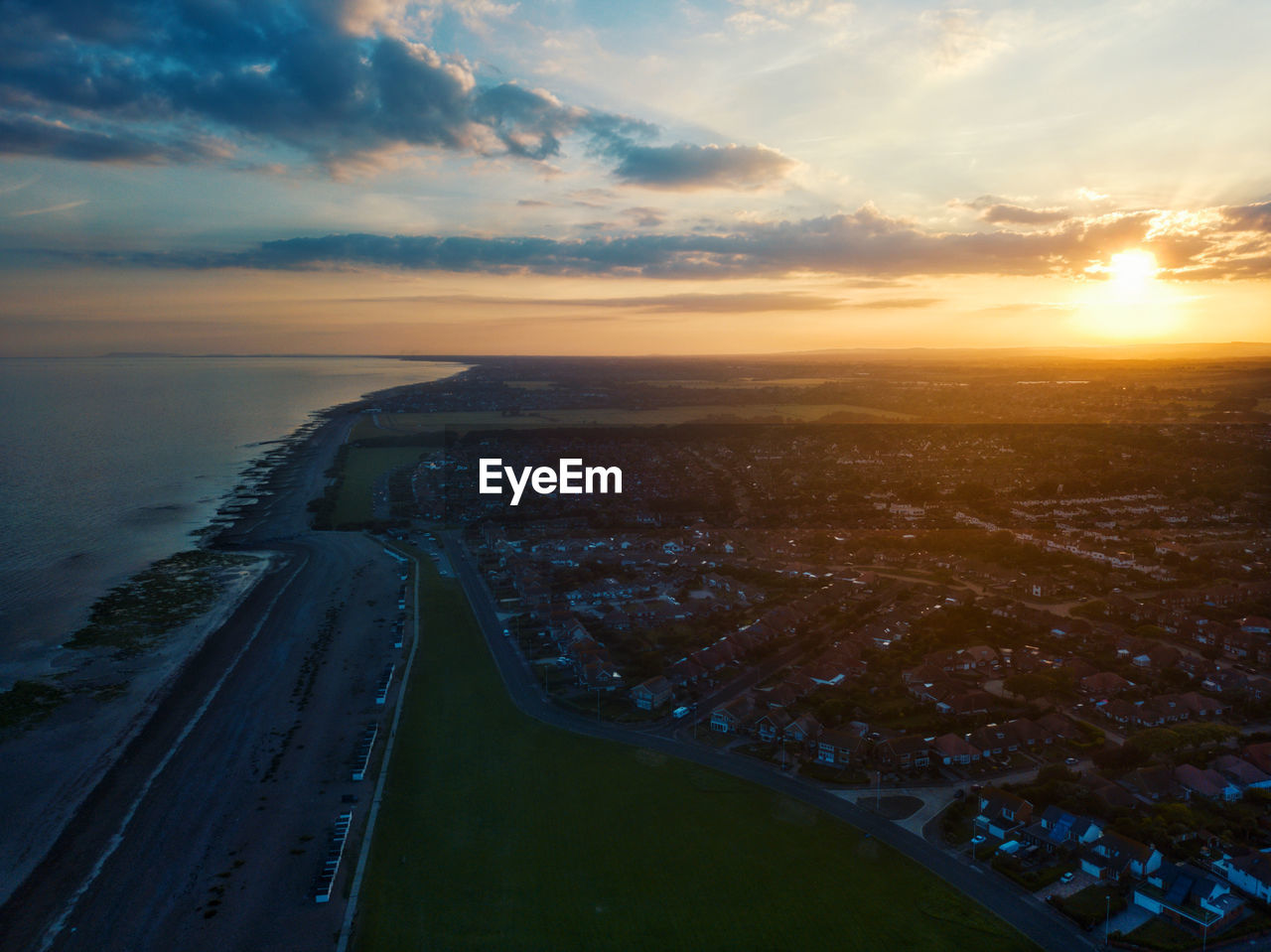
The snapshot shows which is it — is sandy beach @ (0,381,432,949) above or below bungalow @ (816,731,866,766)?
below

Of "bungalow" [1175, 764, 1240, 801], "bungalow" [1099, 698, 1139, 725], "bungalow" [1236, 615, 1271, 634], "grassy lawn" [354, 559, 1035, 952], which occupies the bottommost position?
"grassy lawn" [354, 559, 1035, 952]

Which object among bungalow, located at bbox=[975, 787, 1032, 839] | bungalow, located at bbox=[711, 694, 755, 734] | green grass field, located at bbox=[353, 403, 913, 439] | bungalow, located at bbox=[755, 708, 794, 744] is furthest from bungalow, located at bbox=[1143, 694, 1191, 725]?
green grass field, located at bbox=[353, 403, 913, 439]

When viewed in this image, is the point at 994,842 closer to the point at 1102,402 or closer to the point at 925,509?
the point at 925,509

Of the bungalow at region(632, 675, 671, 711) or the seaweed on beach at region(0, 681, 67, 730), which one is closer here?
the bungalow at region(632, 675, 671, 711)

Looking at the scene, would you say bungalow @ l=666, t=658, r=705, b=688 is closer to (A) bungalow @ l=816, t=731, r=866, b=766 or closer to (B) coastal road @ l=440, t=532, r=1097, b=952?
(B) coastal road @ l=440, t=532, r=1097, b=952

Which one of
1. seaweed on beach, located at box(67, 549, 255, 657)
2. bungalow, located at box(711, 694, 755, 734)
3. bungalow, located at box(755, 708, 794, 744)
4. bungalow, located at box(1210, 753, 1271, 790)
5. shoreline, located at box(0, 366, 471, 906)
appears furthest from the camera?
seaweed on beach, located at box(67, 549, 255, 657)
